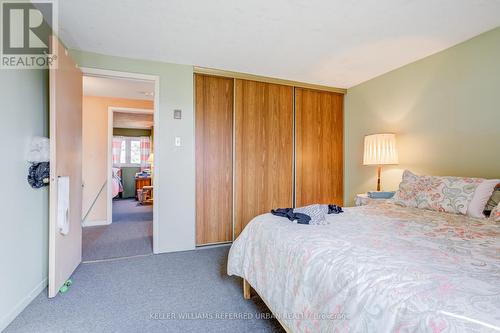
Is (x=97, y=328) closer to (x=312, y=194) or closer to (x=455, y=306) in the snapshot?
(x=455, y=306)

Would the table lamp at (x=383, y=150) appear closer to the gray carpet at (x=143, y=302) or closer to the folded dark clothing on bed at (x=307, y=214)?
the folded dark clothing on bed at (x=307, y=214)

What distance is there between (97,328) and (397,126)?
357 cm

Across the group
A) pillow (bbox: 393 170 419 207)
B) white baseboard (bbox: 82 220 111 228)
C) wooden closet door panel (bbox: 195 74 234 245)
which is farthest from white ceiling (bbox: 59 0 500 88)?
white baseboard (bbox: 82 220 111 228)

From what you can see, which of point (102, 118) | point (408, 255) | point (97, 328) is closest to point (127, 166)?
point (102, 118)

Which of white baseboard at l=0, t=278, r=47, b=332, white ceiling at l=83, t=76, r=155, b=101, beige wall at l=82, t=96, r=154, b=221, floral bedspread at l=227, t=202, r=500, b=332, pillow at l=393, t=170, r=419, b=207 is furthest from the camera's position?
beige wall at l=82, t=96, r=154, b=221

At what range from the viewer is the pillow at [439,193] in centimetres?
195

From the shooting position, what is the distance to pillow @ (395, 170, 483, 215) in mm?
1951

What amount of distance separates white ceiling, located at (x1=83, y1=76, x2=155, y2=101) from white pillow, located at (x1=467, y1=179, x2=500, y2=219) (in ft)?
12.3

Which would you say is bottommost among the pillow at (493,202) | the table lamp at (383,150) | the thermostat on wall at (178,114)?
the pillow at (493,202)

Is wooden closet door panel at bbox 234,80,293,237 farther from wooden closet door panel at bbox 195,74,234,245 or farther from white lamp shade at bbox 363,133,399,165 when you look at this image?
white lamp shade at bbox 363,133,399,165

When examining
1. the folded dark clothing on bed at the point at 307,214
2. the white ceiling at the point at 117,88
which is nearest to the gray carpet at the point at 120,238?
the folded dark clothing on bed at the point at 307,214

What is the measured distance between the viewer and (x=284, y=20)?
6.93ft

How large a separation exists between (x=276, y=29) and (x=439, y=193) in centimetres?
202

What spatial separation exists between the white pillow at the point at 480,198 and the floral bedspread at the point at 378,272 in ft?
0.40
